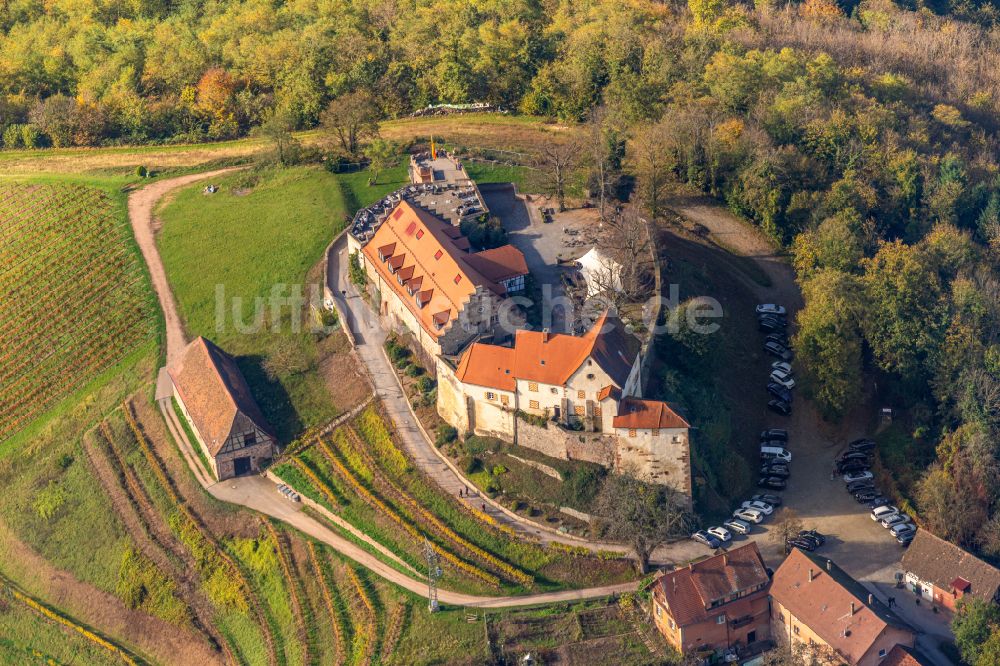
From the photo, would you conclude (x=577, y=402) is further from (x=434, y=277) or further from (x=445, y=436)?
(x=434, y=277)

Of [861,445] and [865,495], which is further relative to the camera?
[861,445]

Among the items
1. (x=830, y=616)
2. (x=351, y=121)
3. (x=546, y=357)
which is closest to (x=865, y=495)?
(x=830, y=616)

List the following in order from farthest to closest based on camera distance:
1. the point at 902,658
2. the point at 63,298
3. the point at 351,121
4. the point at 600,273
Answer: the point at 351,121
the point at 63,298
the point at 600,273
the point at 902,658

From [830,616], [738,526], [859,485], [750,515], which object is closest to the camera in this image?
[830,616]

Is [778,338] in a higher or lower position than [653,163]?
lower

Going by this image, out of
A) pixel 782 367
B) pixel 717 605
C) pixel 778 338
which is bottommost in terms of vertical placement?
pixel 717 605

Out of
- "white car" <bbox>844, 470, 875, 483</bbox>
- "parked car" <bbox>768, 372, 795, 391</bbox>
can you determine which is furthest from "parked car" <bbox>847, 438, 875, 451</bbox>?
"parked car" <bbox>768, 372, 795, 391</bbox>

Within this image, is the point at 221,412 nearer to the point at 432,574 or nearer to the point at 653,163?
the point at 432,574
